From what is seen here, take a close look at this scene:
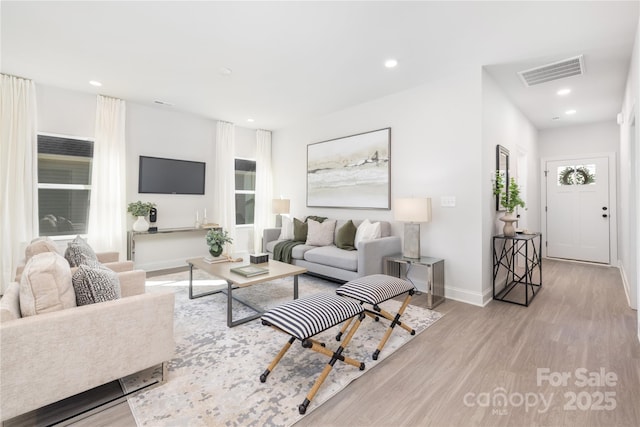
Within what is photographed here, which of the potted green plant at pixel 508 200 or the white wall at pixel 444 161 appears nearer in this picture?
the white wall at pixel 444 161

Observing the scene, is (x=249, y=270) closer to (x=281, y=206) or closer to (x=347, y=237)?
(x=347, y=237)

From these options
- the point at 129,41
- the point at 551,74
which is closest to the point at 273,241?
the point at 129,41

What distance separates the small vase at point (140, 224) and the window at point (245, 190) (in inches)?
72.5

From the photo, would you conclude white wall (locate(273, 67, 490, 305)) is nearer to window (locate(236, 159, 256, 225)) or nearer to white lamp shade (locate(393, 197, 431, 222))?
white lamp shade (locate(393, 197, 431, 222))

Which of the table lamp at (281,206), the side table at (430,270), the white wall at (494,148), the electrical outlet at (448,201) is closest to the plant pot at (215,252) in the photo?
the side table at (430,270)

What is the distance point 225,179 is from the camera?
5.73 m

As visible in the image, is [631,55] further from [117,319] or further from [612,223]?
[117,319]

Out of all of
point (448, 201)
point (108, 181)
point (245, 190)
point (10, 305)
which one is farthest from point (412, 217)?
point (108, 181)

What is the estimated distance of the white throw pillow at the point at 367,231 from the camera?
3.96 m

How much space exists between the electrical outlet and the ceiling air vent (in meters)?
1.67

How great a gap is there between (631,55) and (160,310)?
4.87m

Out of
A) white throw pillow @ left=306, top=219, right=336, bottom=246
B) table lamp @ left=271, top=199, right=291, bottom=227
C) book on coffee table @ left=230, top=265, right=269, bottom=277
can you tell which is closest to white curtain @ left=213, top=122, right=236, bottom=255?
table lamp @ left=271, top=199, right=291, bottom=227

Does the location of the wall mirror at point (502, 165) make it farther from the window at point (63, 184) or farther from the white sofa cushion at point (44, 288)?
the window at point (63, 184)

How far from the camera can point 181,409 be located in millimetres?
1622
